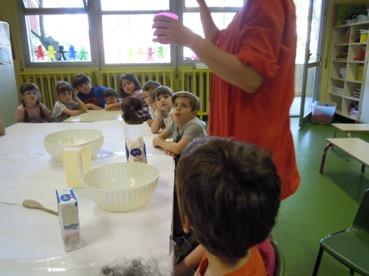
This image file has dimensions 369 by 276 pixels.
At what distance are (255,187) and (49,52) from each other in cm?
466

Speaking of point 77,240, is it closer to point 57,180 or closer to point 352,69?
point 57,180

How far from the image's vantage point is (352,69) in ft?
14.4

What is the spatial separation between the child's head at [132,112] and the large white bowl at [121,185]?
1.07 metres

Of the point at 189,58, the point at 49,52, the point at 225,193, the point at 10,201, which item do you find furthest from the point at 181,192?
the point at 49,52

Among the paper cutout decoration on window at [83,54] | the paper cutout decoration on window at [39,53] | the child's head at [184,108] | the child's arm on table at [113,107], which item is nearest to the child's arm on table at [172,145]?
the child's head at [184,108]

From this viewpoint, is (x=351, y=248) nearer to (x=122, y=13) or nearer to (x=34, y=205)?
(x=34, y=205)

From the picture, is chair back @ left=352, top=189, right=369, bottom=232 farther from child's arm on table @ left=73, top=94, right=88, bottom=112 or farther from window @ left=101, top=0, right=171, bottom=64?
window @ left=101, top=0, right=171, bottom=64

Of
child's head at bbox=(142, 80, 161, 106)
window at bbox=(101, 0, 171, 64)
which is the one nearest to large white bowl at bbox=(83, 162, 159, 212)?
child's head at bbox=(142, 80, 161, 106)

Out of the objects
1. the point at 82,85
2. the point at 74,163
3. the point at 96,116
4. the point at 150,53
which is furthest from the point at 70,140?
the point at 150,53

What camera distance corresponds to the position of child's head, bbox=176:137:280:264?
20.7 inches

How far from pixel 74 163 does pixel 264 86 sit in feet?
2.14

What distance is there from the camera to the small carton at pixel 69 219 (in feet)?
2.18

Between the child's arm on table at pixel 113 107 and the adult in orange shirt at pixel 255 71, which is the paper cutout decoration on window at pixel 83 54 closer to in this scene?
the child's arm on table at pixel 113 107

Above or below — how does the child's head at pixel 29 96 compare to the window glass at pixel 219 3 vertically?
below
